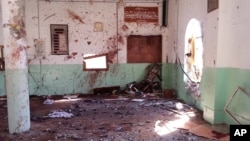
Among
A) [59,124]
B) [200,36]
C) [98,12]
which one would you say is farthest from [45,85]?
[200,36]

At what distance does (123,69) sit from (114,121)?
3561 millimetres

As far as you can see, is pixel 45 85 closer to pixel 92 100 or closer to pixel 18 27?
pixel 92 100

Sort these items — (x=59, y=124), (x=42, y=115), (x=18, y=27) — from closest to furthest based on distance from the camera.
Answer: (x=18, y=27) < (x=59, y=124) < (x=42, y=115)

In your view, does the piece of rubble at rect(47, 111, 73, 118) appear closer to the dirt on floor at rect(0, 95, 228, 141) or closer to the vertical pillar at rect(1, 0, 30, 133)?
the dirt on floor at rect(0, 95, 228, 141)

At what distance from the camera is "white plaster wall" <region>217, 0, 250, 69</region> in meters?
3.76

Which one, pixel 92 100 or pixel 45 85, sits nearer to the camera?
pixel 92 100

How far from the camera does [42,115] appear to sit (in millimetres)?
5219

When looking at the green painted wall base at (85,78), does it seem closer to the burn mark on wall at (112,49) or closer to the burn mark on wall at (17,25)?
the burn mark on wall at (112,49)

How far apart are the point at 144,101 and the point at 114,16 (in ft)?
9.64

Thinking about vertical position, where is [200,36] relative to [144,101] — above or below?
above

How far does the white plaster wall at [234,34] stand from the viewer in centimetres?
376

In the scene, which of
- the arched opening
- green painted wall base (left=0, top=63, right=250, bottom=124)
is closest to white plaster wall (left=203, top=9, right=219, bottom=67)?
the arched opening

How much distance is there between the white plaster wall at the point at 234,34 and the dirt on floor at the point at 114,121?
1.15m

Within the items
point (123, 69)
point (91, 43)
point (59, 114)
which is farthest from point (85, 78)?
point (59, 114)
